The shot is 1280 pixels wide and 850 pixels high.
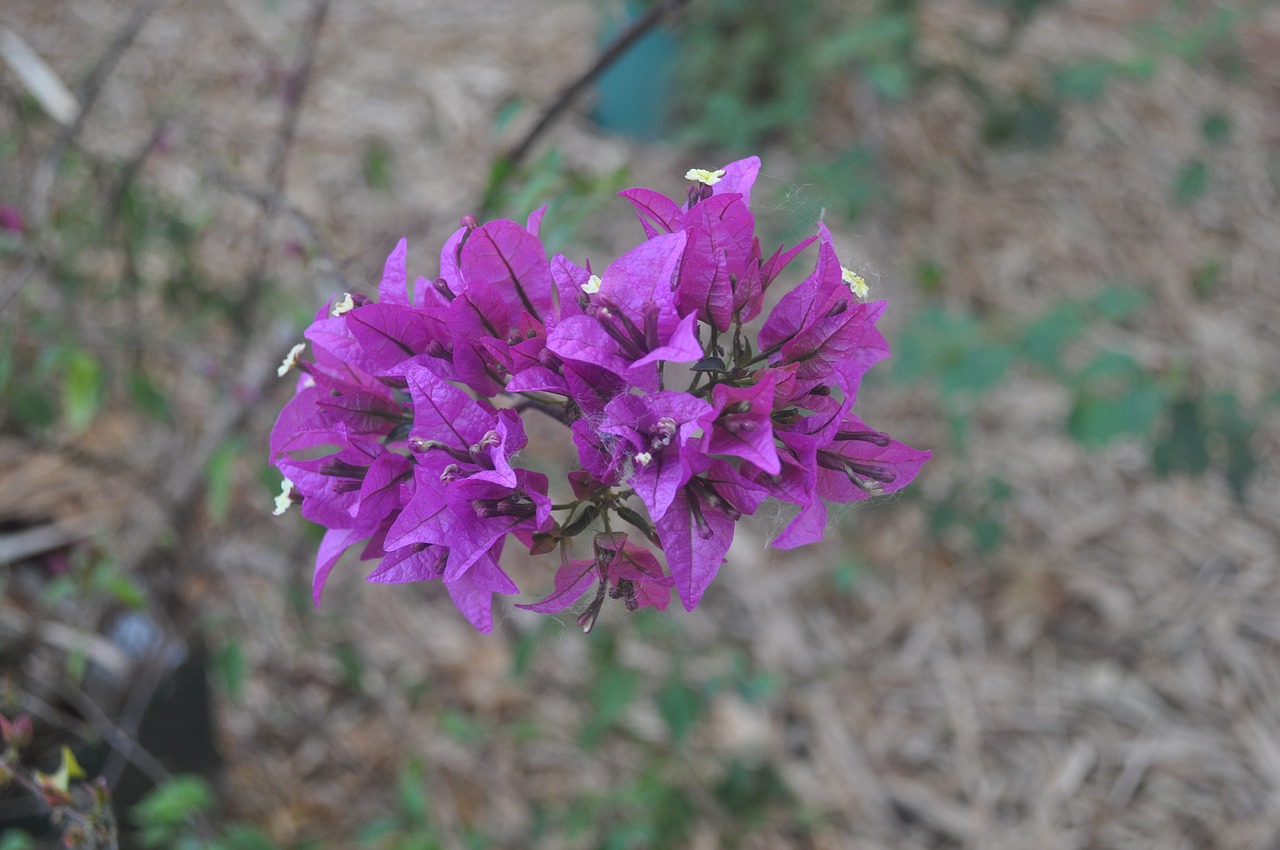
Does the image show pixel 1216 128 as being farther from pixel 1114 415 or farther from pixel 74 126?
pixel 74 126

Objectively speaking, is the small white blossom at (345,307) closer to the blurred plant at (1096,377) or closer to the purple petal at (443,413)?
the purple petal at (443,413)

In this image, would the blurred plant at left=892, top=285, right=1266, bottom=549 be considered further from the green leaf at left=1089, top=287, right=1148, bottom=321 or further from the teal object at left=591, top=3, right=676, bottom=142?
the teal object at left=591, top=3, right=676, bottom=142

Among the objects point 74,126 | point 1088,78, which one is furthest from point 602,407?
point 1088,78

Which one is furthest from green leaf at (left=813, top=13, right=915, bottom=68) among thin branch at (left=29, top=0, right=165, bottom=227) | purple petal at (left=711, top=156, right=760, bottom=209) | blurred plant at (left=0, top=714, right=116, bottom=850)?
blurred plant at (left=0, top=714, right=116, bottom=850)

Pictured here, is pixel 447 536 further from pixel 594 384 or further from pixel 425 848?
pixel 425 848

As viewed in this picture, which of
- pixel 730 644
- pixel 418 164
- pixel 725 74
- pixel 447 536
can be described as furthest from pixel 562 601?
pixel 418 164
